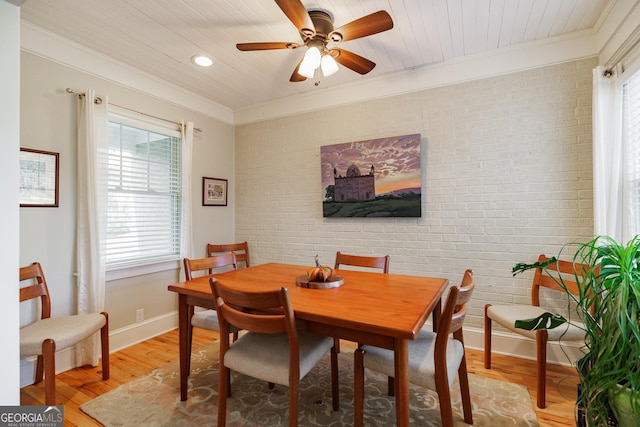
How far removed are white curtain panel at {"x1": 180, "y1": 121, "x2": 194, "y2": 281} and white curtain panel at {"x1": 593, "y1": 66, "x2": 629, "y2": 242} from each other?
3433mm

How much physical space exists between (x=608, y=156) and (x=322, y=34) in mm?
2046

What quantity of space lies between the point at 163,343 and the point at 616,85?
159 inches

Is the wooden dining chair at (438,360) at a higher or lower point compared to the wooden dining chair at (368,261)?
lower

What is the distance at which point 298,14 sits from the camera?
5.34 feet

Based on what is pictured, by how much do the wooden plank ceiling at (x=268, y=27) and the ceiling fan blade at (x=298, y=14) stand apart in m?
0.33

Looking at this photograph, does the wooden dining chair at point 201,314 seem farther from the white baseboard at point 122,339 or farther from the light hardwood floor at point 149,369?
the white baseboard at point 122,339

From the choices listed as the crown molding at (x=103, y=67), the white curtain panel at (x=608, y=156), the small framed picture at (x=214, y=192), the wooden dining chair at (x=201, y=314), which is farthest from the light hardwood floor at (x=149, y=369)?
the crown molding at (x=103, y=67)

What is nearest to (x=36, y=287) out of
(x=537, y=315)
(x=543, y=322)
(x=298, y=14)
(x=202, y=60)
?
(x=202, y=60)

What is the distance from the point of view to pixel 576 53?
230 centimetres

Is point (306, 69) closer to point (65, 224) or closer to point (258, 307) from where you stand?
point (258, 307)

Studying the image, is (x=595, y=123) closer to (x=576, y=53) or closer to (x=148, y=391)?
(x=576, y=53)

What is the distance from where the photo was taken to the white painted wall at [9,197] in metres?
1.29

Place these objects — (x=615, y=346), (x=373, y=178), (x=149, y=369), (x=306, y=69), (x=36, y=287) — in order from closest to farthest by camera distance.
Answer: (x=615, y=346) < (x=306, y=69) < (x=36, y=287) < (x=149, y=369) < (x=373, y=178)

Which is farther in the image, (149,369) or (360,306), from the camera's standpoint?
(149,369)
